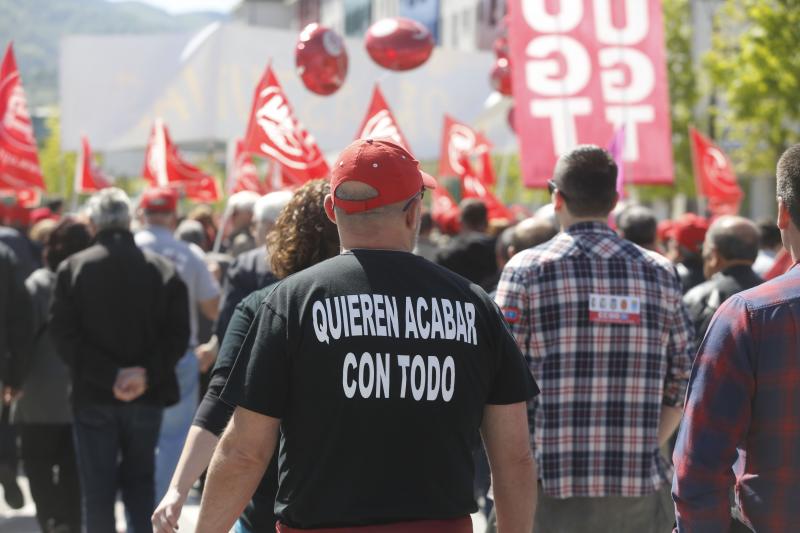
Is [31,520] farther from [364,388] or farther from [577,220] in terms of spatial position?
[364,388]

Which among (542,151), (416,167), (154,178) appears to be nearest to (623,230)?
(542,151)

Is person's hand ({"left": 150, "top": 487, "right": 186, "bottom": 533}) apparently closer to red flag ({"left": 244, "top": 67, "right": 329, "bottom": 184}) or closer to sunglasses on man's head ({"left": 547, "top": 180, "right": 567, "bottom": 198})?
sunglasses on man's head ({"left": 547, "top": 180, "right": 567, "bottom": 198})

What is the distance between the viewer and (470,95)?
19531 mm

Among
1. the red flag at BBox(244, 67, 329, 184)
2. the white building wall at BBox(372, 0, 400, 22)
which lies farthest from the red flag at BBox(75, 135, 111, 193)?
the white building wall at BBox(372, 0, 400, 22)

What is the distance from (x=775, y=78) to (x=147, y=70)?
9798 millimetres

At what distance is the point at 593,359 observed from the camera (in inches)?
170

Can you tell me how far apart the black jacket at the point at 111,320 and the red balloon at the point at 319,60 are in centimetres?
648

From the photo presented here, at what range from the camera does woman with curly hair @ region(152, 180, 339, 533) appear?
140 inches

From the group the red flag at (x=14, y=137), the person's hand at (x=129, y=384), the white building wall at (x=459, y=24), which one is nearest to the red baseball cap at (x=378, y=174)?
the person's hand at (x=129, y=384)

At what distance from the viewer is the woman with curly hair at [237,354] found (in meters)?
3.55

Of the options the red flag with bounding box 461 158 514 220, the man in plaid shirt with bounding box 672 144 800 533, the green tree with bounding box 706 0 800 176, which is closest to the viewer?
the man in plaid shirt with bounding box 672 144 800 533

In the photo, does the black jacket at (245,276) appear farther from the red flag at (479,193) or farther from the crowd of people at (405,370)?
the red flag at (479,193)

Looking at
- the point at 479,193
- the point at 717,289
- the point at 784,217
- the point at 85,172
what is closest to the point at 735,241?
the point at 717,289

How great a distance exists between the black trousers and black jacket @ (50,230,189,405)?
45.5 inches
